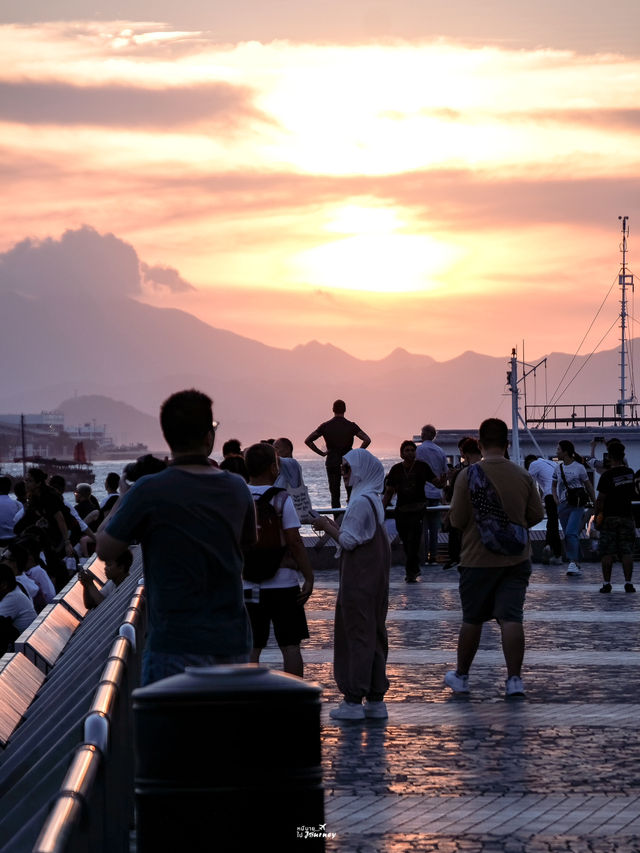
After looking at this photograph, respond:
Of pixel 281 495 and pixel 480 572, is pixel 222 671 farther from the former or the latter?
pixel 480 572

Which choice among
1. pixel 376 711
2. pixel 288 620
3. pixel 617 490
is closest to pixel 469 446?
pixel 617 490

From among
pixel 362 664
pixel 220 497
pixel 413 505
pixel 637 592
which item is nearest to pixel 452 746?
pixel 362 664

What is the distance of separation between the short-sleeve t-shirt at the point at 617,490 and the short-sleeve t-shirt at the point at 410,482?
291cm

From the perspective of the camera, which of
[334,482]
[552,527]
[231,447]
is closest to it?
[231,447]

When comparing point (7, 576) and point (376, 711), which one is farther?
point (7, 576)

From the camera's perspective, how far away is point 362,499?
32.1 ft

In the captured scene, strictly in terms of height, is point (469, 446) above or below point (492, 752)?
above

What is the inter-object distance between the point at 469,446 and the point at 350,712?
754cm

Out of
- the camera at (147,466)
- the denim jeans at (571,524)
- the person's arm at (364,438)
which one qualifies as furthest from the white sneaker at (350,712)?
the denim jeans at (571,524)

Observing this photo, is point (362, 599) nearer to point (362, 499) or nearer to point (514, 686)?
point (362, 499)

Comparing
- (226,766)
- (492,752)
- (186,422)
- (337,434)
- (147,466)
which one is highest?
(337,434)

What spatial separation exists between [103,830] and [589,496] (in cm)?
1694

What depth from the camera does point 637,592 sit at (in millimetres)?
18609

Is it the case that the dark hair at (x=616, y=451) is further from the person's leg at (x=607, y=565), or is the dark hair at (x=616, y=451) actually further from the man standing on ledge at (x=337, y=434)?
the man standing on ledge at (x=337, y=434)
